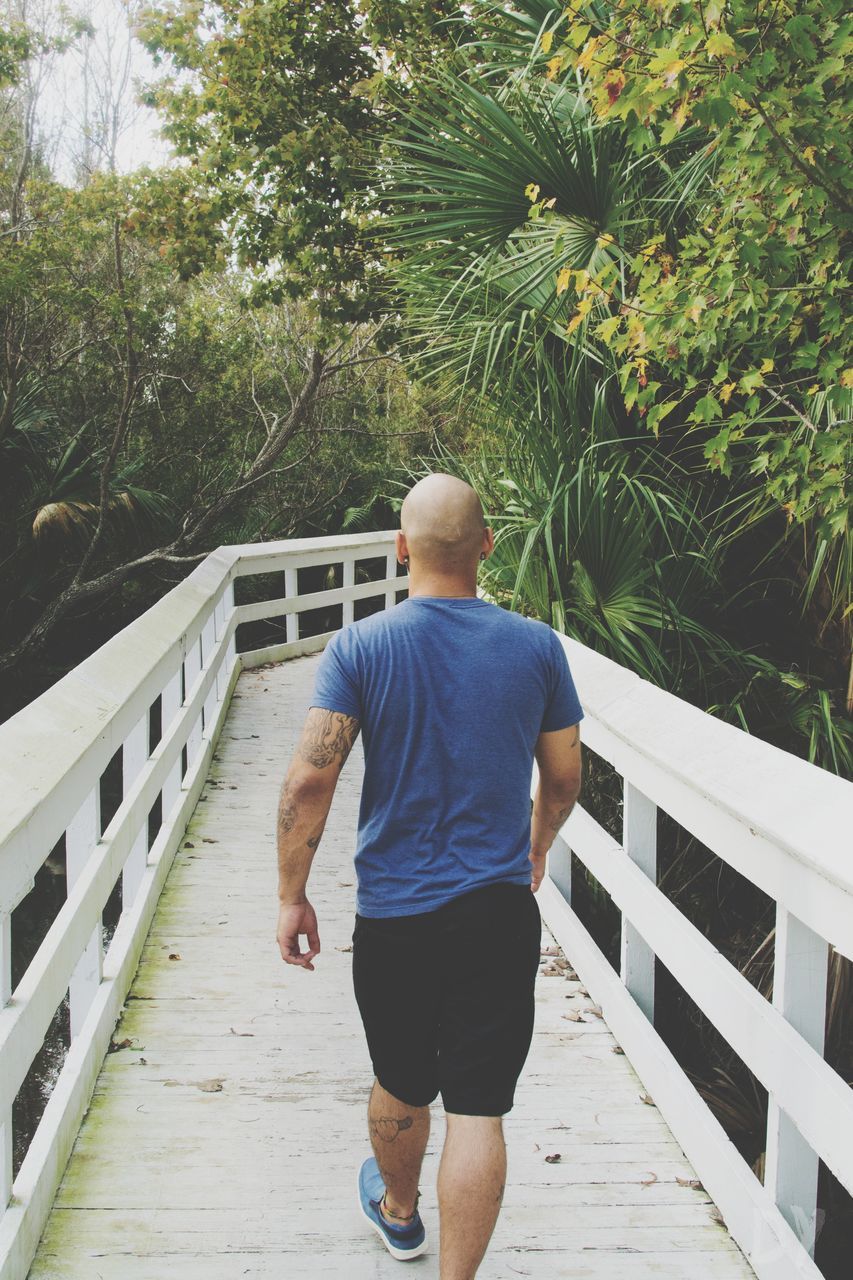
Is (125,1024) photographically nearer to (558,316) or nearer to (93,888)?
(93,888)

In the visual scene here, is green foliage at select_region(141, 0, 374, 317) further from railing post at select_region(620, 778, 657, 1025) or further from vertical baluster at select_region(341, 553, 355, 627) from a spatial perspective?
railing post at select_region(620, 778, 657, 1025)

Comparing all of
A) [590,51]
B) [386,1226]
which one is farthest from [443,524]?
[590,51]

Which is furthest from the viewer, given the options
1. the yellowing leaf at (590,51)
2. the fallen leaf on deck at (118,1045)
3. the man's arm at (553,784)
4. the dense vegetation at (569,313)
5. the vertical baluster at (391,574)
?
the vertical baluster at (391,574)

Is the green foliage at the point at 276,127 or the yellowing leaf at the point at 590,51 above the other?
the green foliage at the point at 276,127

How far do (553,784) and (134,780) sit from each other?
2.07 m

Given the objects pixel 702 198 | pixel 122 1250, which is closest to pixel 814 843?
pixel 122 1250

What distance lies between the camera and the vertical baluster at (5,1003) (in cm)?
219

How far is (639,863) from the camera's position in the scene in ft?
11.3

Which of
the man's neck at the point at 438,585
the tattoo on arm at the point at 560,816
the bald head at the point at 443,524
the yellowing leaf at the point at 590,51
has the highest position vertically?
the yellowing leaf at the point at 590,51

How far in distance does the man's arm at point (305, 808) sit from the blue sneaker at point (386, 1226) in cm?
67

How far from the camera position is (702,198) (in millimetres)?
5652

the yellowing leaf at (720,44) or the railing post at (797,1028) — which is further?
the yellowing leaf at (720,44)

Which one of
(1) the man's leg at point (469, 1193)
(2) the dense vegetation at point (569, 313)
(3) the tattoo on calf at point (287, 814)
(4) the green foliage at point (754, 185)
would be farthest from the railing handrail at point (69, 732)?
(4) the green foliage at point (754, 185)

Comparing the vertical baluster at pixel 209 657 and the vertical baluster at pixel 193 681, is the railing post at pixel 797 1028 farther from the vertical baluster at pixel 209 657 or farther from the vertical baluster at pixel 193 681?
the vertical baluster at pixel 209 657
